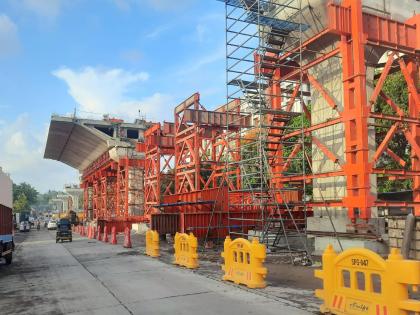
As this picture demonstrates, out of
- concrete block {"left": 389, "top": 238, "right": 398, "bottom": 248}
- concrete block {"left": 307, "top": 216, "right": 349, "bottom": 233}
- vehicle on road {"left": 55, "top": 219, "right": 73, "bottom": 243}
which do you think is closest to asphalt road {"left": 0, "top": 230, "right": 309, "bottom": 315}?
concrete block {"left": 389, "top": 238, "right": 398, "bottom": 248}

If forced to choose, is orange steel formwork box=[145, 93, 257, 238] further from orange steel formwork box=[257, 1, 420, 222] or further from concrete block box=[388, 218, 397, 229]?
concrete block box=[388, 218, 397, 229]

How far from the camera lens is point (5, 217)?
16.7 meters

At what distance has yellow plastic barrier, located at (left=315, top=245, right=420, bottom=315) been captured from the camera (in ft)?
18.6

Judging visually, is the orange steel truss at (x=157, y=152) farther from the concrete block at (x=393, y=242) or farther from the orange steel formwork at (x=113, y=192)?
the concrete block at (x=393, y=242)

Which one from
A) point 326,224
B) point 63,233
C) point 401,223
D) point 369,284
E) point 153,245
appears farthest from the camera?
point 63,233

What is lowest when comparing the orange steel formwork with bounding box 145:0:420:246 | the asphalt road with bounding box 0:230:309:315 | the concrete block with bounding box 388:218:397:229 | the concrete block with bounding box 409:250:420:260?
the asphalt road with bounding box 0:230:309:315

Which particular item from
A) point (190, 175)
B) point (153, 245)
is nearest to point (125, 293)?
point (153, 245)

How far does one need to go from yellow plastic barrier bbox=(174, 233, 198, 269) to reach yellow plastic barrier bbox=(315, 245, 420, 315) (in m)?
6.90

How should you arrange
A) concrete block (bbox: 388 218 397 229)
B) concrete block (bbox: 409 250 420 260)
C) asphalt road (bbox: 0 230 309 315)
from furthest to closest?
concrete block (bbox: 388 218 397 229) < concrete block (bbox: 409 250 420 260) < asphalt road (bbox: 0 230 309 315)

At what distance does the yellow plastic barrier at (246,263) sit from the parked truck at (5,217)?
359 inches

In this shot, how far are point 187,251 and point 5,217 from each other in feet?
24.5

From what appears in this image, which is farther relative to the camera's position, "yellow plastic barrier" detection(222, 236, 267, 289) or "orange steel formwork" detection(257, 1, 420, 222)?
"orange steel formwork" detection(257, 1, 420, 222)

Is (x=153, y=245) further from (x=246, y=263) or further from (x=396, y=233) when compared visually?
(x=396, y=233)

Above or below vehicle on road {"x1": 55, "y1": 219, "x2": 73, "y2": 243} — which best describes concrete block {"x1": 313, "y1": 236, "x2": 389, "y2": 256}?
above
